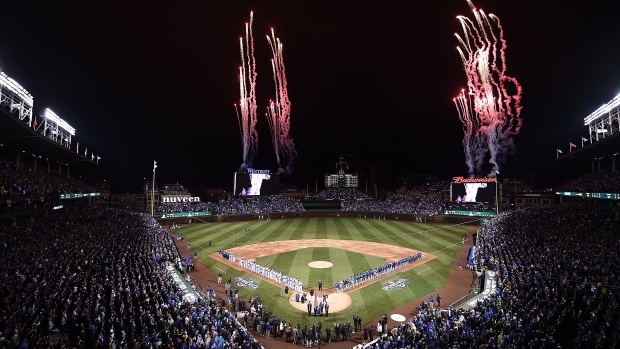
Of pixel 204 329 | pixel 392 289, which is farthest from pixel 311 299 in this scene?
pixel 204 329

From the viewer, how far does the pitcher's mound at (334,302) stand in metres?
22.8

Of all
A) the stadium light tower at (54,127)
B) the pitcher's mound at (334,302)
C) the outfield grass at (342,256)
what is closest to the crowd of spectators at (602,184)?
the outfield grass at (342,256)

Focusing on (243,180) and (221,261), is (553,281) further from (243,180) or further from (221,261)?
(243,180)

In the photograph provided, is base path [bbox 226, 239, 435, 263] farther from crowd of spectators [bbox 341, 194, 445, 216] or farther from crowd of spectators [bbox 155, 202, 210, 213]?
crowd of spectators [bbox 155, 202, 210, 213]

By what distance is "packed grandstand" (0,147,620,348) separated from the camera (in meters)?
15.1

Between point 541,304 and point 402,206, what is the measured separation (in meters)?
57.2

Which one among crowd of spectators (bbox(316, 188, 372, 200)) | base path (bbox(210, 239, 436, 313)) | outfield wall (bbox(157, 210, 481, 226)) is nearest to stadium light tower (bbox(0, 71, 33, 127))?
base path (bbox(210, 239, 436, 313))

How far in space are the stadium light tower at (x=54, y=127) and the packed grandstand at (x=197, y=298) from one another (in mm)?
13282

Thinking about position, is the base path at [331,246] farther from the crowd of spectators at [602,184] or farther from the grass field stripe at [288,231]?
the crowd of spectators at [602,184]

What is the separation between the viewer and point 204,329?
1566 centimetres

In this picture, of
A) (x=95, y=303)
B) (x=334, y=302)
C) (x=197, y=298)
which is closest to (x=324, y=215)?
(x=334, y=302)

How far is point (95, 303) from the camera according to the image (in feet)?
57.3

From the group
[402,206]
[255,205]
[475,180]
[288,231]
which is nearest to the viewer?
[288,231]

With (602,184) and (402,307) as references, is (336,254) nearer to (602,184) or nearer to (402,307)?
(402,307)
